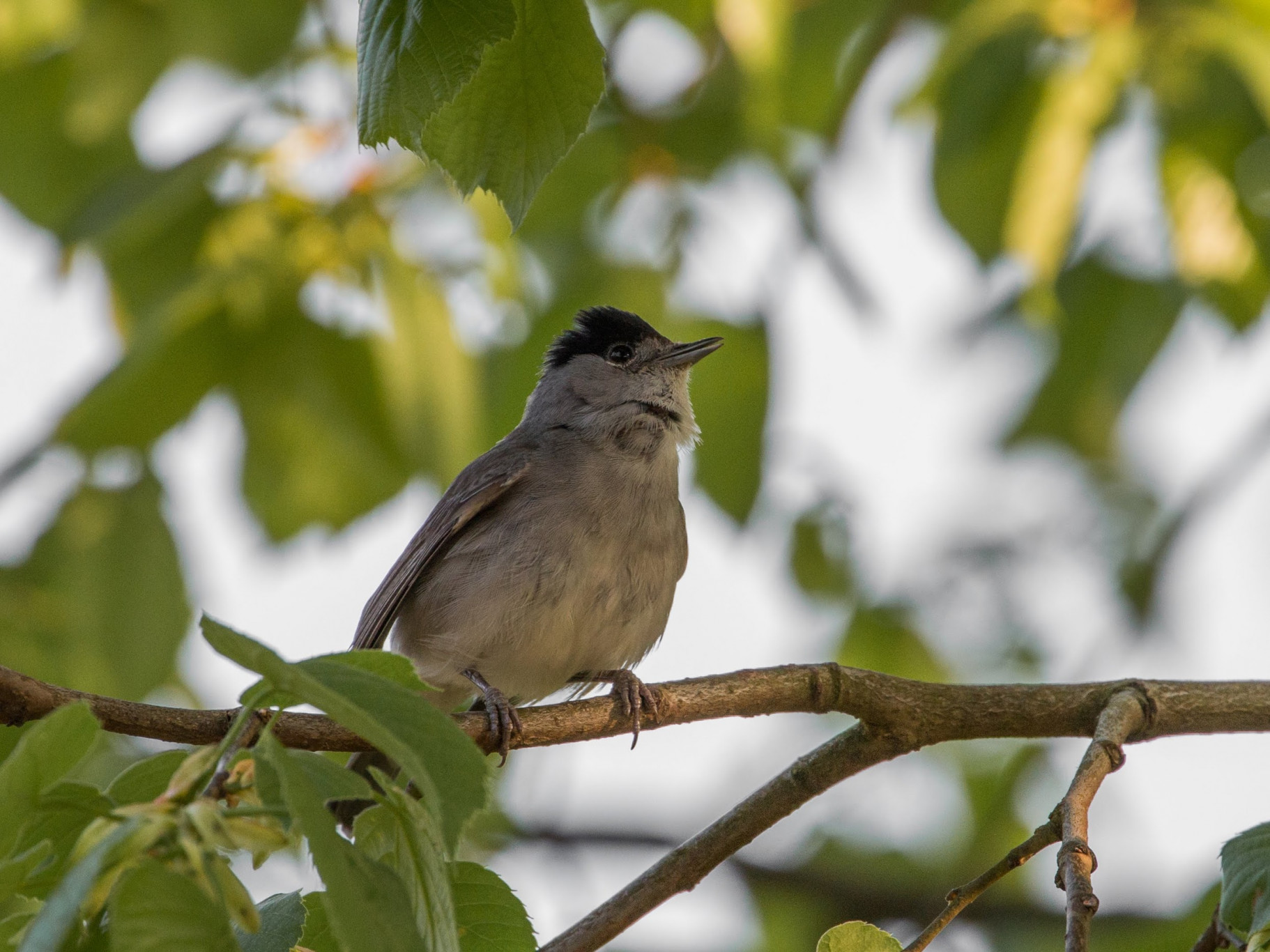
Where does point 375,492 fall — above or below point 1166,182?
below

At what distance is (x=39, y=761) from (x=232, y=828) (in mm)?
198

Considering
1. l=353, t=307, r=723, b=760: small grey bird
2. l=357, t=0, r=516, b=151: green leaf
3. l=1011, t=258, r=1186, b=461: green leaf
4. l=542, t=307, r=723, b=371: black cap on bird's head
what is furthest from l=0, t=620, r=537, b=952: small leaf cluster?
l=542, t=307, r=723, b=371: black cap on bird's head

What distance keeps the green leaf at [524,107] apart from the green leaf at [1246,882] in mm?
1331

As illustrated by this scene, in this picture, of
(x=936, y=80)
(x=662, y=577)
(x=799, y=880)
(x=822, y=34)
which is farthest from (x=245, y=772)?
(x=799, y=880)

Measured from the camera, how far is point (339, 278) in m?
3.65

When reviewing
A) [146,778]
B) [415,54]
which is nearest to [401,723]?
[146,778]

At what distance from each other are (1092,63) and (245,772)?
9.77 ft

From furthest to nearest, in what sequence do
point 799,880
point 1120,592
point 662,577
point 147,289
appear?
→ 1. point 799,880
2. point 1120,592
3. point 662,577
4. point 147,289

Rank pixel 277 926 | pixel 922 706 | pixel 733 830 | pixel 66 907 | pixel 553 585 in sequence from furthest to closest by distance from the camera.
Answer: pixel 553 585 → pixel 922 706 → pixel 733 830 → pixel 277 926 → pixel 66 907

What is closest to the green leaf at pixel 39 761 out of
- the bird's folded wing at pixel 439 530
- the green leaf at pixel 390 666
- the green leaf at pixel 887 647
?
the green leaf at pixel 390 666

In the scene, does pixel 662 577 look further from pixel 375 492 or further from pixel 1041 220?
pixel 1041 220

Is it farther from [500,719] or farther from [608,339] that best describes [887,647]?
[500,719]

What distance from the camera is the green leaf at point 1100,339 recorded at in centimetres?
395

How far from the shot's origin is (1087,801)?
2133 millimetres
